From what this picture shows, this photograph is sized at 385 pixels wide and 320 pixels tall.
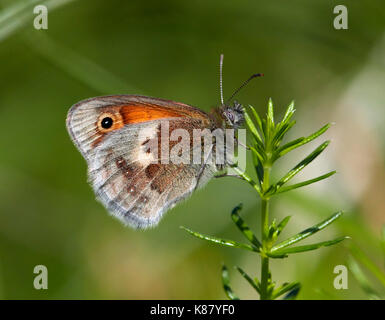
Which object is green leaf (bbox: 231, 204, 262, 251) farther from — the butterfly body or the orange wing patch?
the orange wing patch

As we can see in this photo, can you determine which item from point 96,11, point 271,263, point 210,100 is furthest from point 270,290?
point 96,11

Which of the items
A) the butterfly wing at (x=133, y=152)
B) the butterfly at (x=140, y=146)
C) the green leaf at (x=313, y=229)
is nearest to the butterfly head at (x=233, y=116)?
the butterfly at (x=140, y=146)

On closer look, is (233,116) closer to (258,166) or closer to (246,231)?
(258,166)

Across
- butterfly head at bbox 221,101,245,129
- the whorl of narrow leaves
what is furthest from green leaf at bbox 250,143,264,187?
butterfly head at bbox 221,101,245,129

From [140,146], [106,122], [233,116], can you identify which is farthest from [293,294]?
[106,122]

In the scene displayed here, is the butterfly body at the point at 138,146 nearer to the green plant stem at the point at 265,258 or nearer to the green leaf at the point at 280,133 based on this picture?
the green leaf at the point at 280,133

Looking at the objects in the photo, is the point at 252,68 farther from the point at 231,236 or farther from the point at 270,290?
the point at 270,290

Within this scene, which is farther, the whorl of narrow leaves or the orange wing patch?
the orange wing patch
